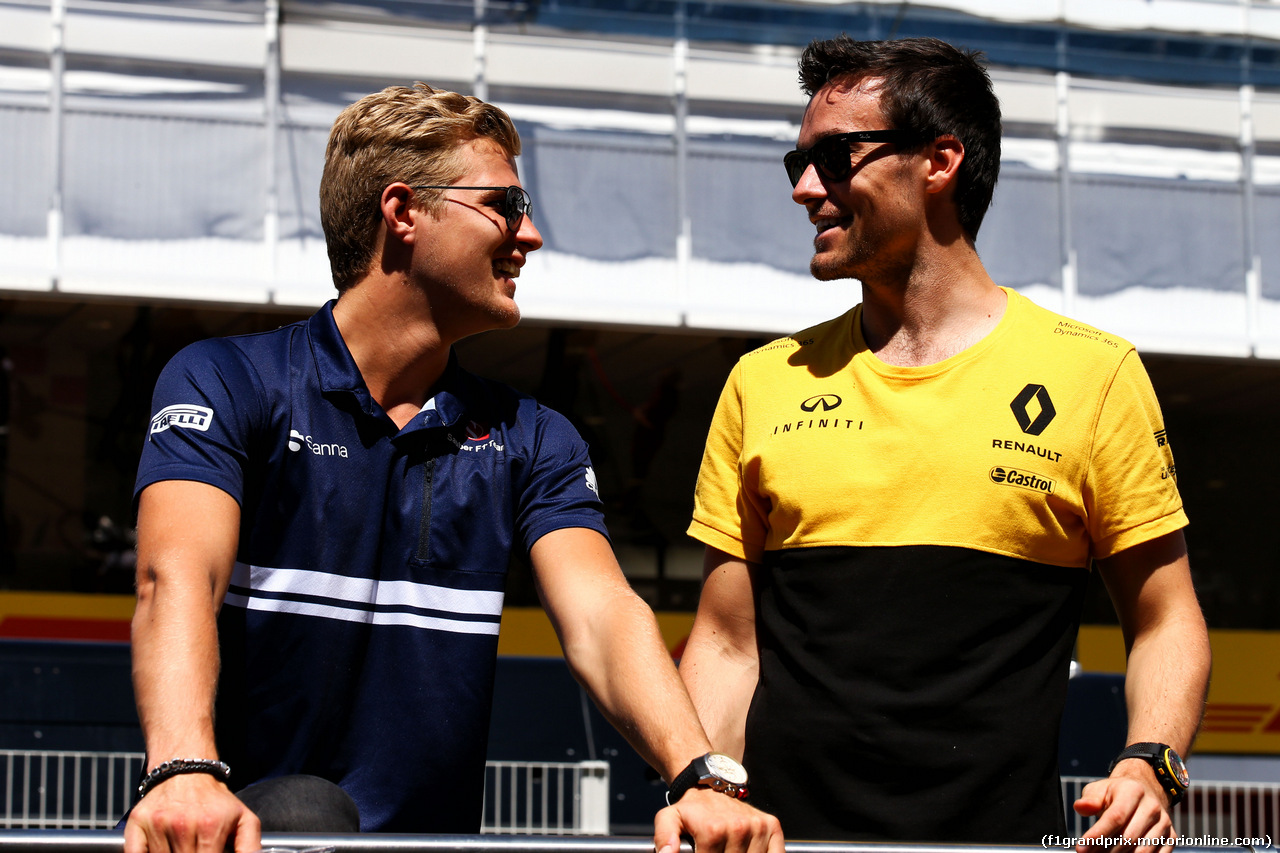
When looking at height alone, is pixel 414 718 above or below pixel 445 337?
below

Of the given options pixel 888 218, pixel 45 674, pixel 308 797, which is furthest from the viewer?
pixel 45 674

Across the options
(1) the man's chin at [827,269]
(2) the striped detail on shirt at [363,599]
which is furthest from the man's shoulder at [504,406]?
(1) the man's chin at [827,269]

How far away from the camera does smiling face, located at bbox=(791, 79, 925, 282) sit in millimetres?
2398

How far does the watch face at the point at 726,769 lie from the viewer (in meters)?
1.69

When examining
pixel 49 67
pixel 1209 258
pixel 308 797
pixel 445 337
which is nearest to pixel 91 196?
pixel 49 67

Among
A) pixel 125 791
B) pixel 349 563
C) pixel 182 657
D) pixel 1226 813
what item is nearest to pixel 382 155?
pixel 349 563

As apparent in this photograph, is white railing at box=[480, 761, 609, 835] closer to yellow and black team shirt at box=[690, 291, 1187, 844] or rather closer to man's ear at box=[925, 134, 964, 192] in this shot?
yellow and black team shirt at box=[690, 291, 1187, 844]

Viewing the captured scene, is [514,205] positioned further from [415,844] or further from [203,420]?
[415,844]

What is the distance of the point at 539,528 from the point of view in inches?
87.0

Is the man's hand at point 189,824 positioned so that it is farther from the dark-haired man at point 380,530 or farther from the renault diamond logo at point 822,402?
the renault diamond logo at point 822,402

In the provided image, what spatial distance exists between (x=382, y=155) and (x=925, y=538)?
123 cm

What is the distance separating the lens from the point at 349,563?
2.07m

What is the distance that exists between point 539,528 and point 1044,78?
7039mm

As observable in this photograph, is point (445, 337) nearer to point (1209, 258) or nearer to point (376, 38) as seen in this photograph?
point (376, 38)
